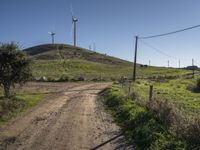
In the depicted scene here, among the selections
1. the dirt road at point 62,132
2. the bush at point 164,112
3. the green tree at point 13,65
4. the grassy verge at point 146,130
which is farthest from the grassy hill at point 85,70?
the bush at point 164,112

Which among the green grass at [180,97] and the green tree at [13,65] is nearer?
the green grass at [180,97]

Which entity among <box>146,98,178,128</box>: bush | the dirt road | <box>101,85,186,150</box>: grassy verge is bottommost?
the dirt road

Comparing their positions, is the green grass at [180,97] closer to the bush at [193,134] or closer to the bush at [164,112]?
the bush at [164,112]

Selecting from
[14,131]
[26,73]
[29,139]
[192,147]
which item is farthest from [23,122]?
[26,73]

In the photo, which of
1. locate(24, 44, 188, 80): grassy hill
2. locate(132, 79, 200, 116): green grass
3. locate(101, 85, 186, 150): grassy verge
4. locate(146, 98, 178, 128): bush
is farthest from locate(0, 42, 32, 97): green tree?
locate(24, 44, 188, 80): grassy hill

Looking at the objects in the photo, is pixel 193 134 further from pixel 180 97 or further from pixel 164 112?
pixel 180 97

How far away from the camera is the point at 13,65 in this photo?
92.4ft

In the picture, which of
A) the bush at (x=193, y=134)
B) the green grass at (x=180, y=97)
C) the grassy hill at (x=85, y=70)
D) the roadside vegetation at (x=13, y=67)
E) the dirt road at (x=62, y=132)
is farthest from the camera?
the grassy hill at (x=85, y=70)

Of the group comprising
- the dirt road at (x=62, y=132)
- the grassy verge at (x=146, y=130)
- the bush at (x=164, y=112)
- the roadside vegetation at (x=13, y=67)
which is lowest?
the dirt road at (x=62, y=132)

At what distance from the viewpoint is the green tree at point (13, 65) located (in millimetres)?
27719

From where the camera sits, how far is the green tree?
27719mm

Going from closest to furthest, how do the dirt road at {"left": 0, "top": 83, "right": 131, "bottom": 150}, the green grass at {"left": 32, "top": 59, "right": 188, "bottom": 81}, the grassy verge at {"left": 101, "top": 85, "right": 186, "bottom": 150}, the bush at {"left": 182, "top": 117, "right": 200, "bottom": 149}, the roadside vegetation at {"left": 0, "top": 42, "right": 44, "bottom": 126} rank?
the bush at {"left": 182, "top": 117, "right": 200, "bottom": 149} → the grassy verge at {"left": 101, "top": 85, "right": 186, "bottom": 150} → the dirt road at {"left": 0, "top": 83, "right": 131, "bottom": 150} → the roadside vegetation at {"left": 0, "top": 42, "right": 44, "bottom": 126} → the green grass at {"left": 32, "top": 59, "right": 188, "bottom": 81}

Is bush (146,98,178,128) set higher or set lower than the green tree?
lower

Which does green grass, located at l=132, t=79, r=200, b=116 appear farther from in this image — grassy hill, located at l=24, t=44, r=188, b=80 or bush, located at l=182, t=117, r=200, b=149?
grassy hill, located at l=24, t=44, r=188, b=80
